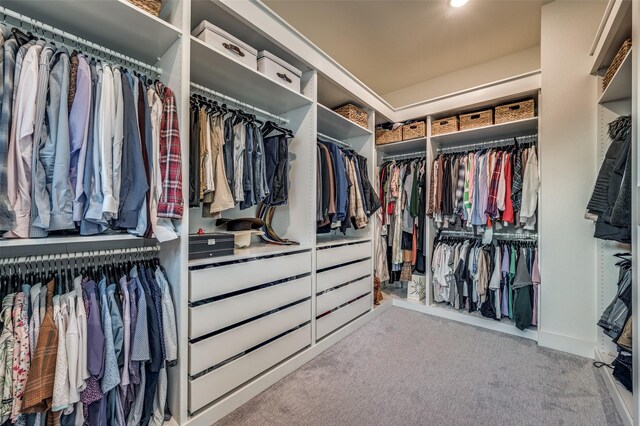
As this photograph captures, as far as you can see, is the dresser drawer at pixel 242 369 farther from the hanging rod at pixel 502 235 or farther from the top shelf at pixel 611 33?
the top shelf at pixel 611 33

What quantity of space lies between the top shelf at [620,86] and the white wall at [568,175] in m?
0.12

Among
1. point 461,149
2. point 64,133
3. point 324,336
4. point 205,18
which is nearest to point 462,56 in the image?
point 461,149

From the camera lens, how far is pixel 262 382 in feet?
5.61

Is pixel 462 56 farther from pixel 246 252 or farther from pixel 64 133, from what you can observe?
pixel 64 133

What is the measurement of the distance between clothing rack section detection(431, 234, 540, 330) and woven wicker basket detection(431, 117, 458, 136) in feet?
3.76

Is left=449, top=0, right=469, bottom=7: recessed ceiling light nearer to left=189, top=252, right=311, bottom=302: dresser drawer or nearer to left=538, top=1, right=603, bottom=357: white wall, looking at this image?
left=538, top=1, right=603, bottom=357: white wall

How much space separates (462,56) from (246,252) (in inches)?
123

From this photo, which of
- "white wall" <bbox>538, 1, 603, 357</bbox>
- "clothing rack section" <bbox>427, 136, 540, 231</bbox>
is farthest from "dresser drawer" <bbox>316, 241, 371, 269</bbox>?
"white wall" <bbox>538, 1, 603, 357</bbox>

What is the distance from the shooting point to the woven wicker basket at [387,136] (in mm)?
3168

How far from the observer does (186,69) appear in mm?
1406

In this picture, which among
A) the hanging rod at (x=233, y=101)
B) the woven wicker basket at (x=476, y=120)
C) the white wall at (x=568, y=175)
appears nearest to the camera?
the hanging rod at (x=233, y=101)

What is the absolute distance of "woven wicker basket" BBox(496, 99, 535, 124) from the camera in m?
2.43

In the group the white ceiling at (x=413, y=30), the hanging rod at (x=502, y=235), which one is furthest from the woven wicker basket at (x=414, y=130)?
the hanging rod at (x=502, y=235)

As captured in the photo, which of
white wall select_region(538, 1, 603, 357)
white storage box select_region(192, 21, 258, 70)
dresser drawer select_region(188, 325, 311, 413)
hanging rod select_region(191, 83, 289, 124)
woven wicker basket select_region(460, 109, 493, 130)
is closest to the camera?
dresser drawer select_region(188, 325, 311, 413)
